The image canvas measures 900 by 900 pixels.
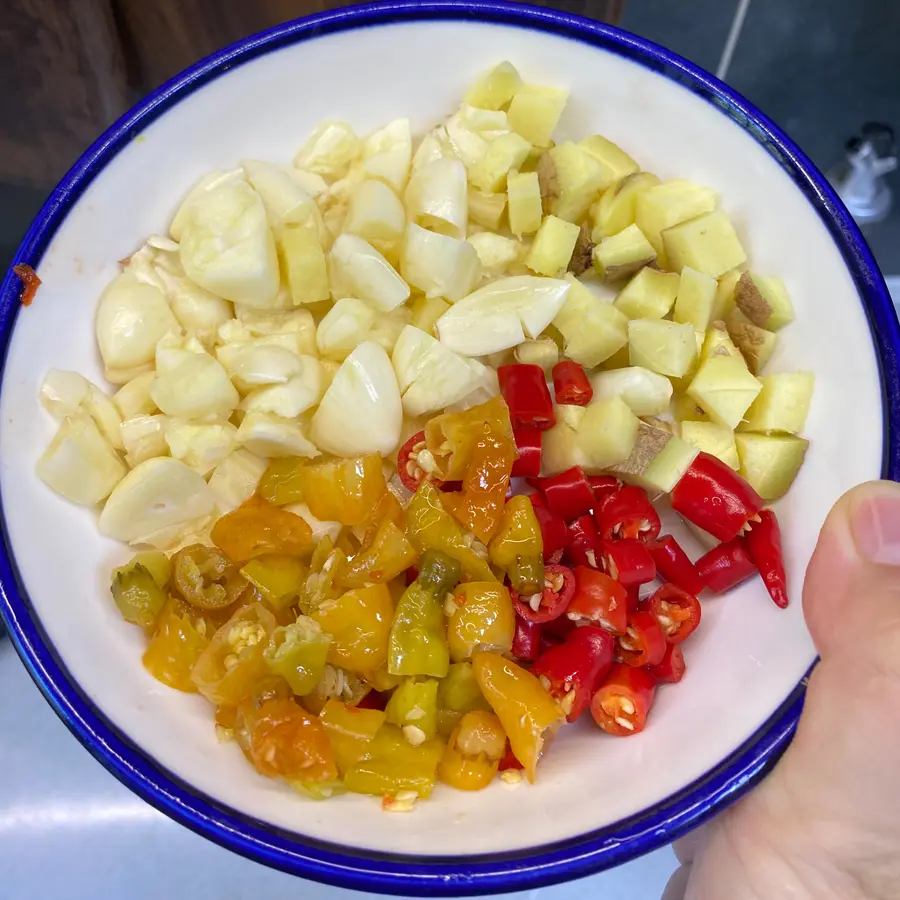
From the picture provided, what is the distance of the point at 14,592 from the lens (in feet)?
2.70

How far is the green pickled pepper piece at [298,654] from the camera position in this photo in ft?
2.68

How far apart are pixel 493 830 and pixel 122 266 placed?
787 millimetres

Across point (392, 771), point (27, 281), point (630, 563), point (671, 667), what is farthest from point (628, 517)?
point (27, 281)

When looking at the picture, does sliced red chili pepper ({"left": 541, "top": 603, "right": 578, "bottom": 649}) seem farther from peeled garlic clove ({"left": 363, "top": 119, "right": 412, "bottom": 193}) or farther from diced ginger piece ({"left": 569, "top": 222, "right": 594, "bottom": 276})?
peeled garlic clove ({"left": 363, "top": 119, "right": 412, "bottom": 193})

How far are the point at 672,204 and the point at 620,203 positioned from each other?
0.06 m

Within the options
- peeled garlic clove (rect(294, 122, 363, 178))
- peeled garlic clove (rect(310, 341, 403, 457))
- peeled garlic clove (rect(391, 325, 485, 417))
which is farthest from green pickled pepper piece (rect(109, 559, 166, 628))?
peeled garlic clove (rect(294, 122, 363, 178))

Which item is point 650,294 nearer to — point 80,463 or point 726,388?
point 726,388

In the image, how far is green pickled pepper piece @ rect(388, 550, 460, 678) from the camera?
84 centimetres

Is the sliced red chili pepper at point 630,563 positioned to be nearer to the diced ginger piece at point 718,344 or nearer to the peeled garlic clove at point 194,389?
the diced ginger piece at point 718,344

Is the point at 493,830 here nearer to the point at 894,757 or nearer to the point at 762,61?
the point at 894,757

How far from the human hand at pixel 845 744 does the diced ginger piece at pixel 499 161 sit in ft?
1.93

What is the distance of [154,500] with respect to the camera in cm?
91

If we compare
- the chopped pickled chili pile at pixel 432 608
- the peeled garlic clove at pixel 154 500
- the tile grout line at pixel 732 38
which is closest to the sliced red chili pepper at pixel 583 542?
the chopped pickled chili pile at pixel 432 608

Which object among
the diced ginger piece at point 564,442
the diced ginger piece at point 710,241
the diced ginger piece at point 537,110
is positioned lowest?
the diced ginger piece at point 564,442
